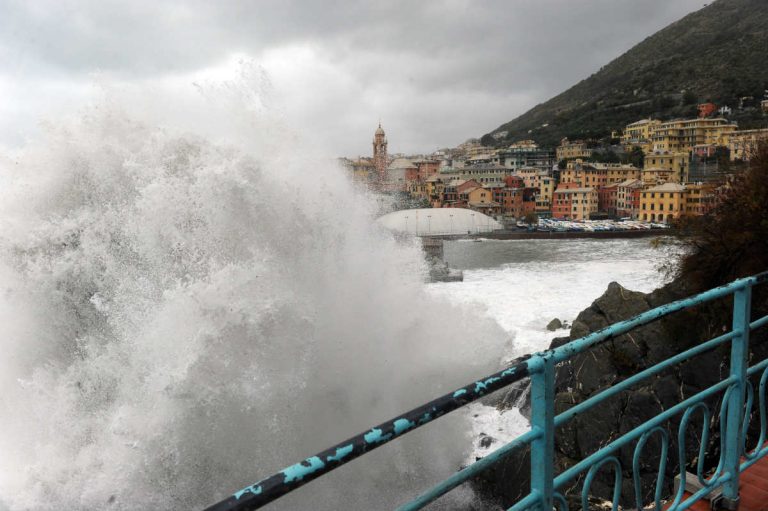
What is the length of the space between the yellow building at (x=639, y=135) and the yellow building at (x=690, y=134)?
184 centimetres

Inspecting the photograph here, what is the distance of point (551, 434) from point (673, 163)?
8775cm

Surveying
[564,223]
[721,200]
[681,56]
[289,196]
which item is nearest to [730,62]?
[681,56]

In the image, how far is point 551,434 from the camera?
56.2 inches

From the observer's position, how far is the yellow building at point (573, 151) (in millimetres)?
100981

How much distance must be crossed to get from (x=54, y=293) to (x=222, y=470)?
12.1 ft

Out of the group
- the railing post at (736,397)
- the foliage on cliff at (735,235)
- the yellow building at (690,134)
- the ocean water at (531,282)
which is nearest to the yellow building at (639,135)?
the yellow building at (690,134)

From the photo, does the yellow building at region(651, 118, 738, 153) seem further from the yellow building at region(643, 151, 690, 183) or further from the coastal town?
the yellow building at region(643, 151, 690, 183)

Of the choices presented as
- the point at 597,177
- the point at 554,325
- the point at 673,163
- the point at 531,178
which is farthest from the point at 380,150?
the point at 554,325

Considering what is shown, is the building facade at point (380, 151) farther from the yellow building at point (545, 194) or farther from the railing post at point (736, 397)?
the railing post at point (736, 397)

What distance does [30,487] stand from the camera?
658 cm

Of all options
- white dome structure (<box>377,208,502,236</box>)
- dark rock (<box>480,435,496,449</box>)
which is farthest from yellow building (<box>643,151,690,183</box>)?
dark rock (<box>480,435,496,449</box>)

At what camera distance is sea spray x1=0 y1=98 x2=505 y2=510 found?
6816mm

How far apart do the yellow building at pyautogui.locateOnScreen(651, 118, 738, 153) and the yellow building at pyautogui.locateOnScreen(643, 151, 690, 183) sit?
4648 mm

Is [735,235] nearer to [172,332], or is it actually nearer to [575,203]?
[172,332]
